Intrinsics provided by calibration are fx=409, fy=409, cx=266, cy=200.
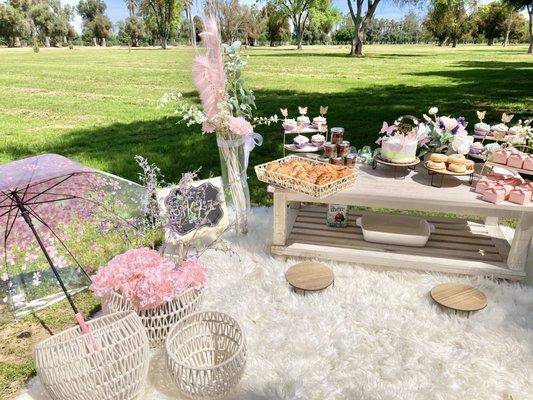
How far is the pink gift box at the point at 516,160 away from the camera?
3.17m

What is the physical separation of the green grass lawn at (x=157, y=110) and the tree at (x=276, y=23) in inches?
1329

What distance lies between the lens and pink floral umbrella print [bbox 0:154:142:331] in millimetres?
2164

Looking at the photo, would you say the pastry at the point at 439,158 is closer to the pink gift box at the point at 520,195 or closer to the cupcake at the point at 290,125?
the pink gift box at the point at 520,195

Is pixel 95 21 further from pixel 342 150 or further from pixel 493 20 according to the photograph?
pixel 342 150

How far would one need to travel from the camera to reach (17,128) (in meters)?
8.16

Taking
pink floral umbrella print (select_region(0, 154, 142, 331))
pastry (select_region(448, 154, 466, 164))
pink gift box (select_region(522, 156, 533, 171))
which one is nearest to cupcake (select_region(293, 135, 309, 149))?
pastry (select_region(448, 154, 466, 164))

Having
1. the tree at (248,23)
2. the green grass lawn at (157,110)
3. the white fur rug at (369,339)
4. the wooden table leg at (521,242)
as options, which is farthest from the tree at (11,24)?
the wooden table leg at (521,242)

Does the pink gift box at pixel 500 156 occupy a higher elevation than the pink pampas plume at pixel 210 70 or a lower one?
lower

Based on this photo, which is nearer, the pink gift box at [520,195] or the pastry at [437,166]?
the pink gift box at [520,195]

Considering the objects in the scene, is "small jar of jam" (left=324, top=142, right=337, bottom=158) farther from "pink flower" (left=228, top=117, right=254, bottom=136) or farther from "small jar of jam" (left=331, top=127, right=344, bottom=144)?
"pink flower" (left=228, top=117, right=254, bottom=136)

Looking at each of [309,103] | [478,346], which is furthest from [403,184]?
[309,103]

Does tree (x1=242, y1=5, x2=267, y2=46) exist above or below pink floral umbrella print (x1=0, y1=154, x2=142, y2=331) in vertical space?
above

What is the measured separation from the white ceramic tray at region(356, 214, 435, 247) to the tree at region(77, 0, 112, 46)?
85.9 meters

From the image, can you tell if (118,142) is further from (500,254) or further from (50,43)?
(50,43)
